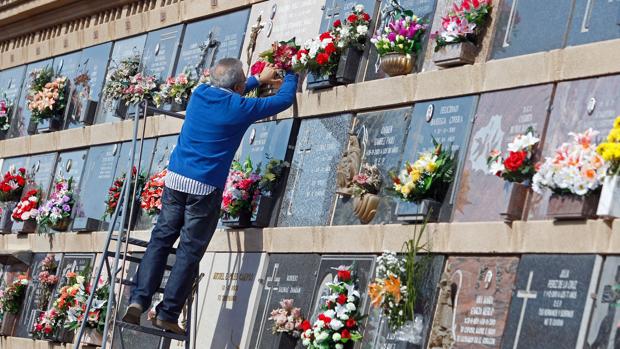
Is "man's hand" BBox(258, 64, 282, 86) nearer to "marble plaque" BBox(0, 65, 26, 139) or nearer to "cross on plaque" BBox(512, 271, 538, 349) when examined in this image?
"cross on plaque" BBox(512, 271, 538, 349)

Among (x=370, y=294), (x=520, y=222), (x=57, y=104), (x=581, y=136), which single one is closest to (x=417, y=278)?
(x=370, y=294)

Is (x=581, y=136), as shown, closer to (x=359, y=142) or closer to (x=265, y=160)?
(x=359, y=142)

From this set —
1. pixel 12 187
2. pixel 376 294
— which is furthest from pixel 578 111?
pixel 12 187

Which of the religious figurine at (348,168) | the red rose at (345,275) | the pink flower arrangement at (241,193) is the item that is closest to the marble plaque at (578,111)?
the red rose at (345,275)

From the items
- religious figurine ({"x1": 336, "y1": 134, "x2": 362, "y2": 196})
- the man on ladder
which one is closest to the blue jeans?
the man on ladder

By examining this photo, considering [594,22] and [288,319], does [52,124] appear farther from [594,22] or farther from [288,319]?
[594,22]

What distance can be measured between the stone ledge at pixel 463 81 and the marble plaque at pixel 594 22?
0.25ft

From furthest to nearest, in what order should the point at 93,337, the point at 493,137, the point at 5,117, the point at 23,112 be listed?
the point at 5,117, the point at 23,112, the point at 93,337, the point at 493,137

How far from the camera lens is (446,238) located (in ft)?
33.4

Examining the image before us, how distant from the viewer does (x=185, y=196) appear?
11.5 metres

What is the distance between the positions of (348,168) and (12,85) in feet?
26.3

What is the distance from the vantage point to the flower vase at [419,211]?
10375 millimetres

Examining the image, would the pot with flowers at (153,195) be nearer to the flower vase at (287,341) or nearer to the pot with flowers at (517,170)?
the flower vase at (287,341)

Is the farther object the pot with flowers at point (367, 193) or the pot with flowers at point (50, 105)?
the pot with flowers at point (50, 105)
